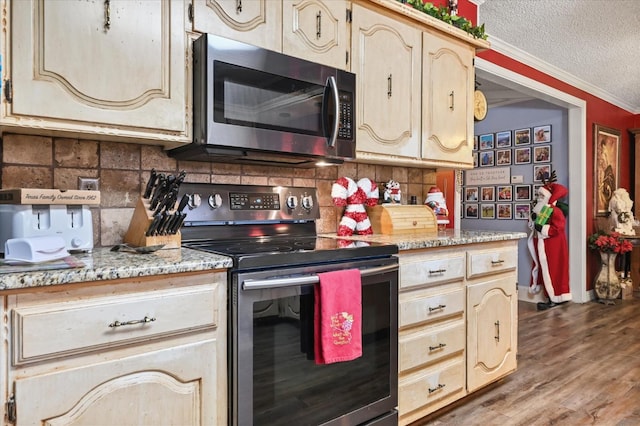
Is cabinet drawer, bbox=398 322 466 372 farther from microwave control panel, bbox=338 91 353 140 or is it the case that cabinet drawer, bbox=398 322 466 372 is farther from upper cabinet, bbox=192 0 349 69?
upper cabinet, bbox=192 0 349 69

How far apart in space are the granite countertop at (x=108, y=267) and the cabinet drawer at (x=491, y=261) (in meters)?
1.35

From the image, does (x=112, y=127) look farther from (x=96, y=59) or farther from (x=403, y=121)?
(x=403, y=121)

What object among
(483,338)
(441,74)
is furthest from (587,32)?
(483,338)

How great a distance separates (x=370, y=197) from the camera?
2355 mm

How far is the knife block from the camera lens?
4.97ft

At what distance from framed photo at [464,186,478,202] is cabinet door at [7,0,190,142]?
182 inches

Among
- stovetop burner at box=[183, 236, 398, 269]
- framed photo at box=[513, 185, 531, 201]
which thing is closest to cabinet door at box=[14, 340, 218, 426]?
stovetop burner at box=[183, 236, 398, 269]

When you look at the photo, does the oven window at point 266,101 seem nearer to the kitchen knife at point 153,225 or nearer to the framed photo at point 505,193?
the kitchen knife at point 153,225

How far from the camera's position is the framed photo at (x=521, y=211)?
4945 mm

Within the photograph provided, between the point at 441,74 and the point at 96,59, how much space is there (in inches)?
71.1

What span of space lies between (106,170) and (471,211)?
4.77 metres

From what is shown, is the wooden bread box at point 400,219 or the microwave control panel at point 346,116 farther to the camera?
the wooden bread box at point 400,219

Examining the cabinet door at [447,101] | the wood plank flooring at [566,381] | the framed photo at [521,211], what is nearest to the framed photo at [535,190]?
the framed photo at [521,211]

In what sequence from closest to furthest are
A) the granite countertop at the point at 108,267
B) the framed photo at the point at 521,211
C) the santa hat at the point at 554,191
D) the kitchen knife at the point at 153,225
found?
1. the granite countertop at the point at 108,267
2. the kitchen knife at the point at 153,225
3. the santa hat at the point at 554,191
4. the framed photo at the point at 521,211
